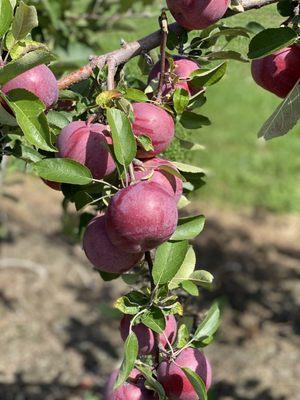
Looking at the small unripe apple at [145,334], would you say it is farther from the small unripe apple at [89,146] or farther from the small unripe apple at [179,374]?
the small unripe apple at [89,146]

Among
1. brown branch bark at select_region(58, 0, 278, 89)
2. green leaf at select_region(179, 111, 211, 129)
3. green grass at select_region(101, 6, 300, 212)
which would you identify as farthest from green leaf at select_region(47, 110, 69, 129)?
green grass at select_region(101, 6, 300, 212)

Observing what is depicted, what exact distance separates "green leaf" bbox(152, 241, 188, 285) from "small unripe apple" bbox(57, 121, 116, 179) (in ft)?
0.41

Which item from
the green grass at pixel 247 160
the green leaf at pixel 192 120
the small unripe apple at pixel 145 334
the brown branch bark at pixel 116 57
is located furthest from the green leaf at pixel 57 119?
the green grass at pixel 247 160

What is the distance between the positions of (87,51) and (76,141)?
1106 millimetres

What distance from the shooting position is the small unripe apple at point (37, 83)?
0.70 metres

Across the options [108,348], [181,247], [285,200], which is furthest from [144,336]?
[285,200]

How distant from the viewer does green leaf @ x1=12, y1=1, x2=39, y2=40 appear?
2.32ft

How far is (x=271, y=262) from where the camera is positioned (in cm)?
318

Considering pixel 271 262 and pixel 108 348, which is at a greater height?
pixel 108 348

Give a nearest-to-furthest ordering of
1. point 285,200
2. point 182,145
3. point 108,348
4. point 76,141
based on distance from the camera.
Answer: point 76,141, point 182,145, point 108,348, point 285,200

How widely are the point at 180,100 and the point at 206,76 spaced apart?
54mm

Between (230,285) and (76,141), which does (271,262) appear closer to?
(230,285)

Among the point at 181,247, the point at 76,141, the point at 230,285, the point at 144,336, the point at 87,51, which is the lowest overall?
the point at 230,285

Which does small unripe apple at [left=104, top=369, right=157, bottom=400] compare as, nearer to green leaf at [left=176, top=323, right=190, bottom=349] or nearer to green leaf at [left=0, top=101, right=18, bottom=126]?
green leaf at [left=176, top=323, right=190, bottom=349]
